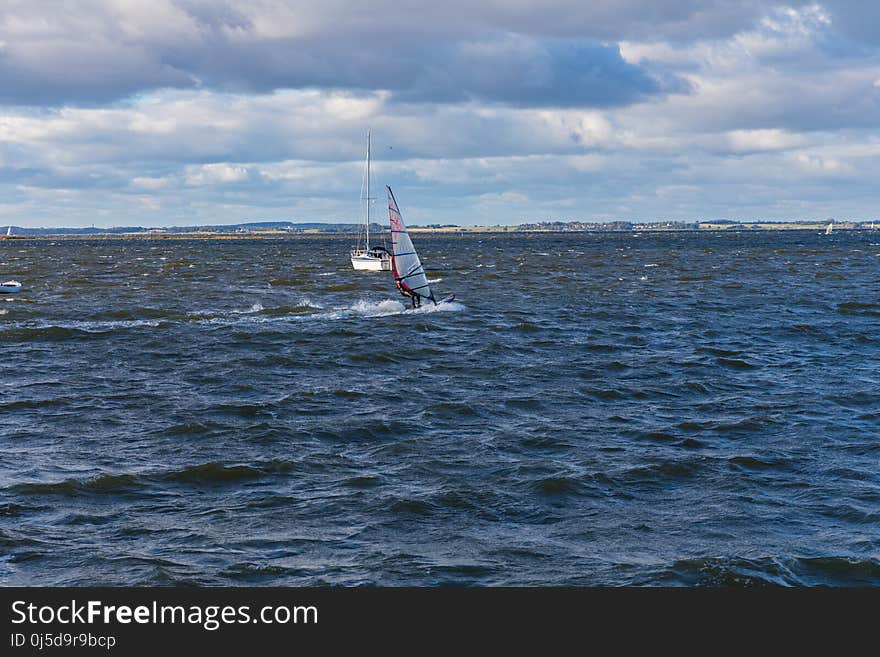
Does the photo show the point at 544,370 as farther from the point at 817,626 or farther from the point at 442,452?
the point at 817,626

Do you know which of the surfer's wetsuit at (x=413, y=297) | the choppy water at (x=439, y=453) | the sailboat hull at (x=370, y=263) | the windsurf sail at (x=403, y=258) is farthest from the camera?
the sailboat hull at (x=370, y=263)

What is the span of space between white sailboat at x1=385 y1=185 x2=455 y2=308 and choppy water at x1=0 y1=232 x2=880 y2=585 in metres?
7.51

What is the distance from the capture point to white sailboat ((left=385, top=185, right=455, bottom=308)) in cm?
5719

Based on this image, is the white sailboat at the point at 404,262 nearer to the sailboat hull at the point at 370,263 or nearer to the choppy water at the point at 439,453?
the choppy water at the point at 439,453

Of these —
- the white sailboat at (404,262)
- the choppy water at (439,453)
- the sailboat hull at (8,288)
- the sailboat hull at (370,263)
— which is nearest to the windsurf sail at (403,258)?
the white sailboat at (404,262)

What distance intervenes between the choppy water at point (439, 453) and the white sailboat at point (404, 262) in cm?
751

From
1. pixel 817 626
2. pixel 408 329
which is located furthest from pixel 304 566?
pixel 408 329

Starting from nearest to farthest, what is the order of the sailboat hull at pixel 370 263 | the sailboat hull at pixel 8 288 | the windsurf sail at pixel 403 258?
1. the windsurf sail at pixel 403 258
2. the sailboat hull at pixel 8 288
3. the sailboat hull at pixel 370 263

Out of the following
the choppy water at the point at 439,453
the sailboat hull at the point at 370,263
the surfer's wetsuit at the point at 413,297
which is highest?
the sailboat hull at the point at 370,263

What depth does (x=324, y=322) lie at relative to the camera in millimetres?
53219

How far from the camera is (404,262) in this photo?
5872 cm

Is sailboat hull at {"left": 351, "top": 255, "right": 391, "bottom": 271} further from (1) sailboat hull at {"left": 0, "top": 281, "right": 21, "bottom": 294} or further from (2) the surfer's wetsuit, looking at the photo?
(1) sailboat hull at {"left": 0, "top": 281, "right": 21, "bottom": 294}

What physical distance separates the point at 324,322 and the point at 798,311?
1122 inches

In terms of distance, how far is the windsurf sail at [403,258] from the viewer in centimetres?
5716
